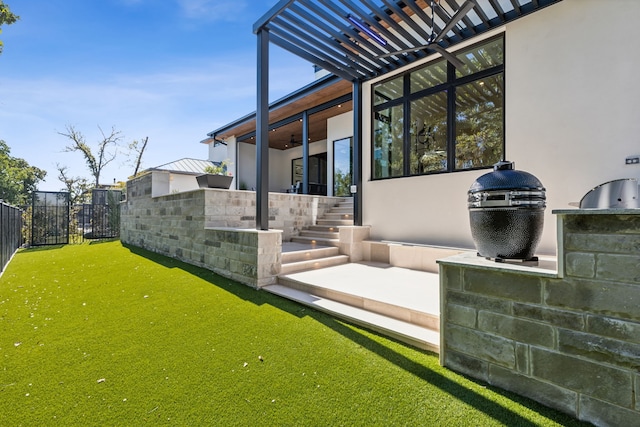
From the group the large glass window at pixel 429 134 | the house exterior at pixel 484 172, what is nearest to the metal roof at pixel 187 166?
the house exterior at pixel 484 172

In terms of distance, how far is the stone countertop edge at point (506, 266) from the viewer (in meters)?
1.63

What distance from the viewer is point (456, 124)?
16.5 feet

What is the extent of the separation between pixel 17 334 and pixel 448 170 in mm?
6149

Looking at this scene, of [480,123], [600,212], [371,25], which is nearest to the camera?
[600,212]

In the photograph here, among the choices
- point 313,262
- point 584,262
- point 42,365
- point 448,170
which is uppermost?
point 448,170

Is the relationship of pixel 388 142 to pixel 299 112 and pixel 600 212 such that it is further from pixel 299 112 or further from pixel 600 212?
pixel 299 112

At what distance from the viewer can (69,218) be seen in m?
10.6

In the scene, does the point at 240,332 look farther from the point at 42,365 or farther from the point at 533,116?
the point at 533,116

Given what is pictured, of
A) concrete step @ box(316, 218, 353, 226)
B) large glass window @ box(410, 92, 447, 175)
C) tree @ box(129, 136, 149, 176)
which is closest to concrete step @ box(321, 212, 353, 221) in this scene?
concrete step @ box(316, 218, 353, 226)

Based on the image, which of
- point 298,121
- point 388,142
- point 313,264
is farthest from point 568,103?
point 298,121

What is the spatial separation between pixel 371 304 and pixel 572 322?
175 centimetres

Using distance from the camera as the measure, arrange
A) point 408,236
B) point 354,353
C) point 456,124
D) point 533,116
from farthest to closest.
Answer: point 408,236 → point 456,124 → point 533,116 → point 354,353

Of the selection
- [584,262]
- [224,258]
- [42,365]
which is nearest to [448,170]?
[584,262]

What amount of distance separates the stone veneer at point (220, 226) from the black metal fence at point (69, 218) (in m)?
3.57
